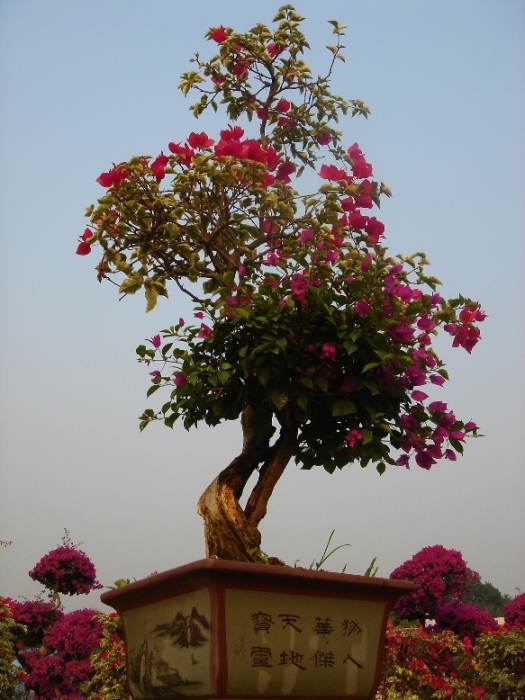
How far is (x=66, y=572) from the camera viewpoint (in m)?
10.3

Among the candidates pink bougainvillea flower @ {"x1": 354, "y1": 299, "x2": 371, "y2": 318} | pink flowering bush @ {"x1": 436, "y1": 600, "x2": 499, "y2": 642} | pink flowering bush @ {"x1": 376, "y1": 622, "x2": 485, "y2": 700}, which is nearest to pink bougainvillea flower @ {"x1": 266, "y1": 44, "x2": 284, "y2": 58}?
pink bougainvillea flower @ {"x1": 354, "y1": 299, "x2": 371, "y2": 318}

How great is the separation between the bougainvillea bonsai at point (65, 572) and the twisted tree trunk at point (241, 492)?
25.5 ft

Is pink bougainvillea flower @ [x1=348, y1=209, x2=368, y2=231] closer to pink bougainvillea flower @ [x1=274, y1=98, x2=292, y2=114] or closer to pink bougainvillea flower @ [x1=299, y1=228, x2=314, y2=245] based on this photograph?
pink bougainvillea flower @ [x1=299, y1=228, x2=314, y2=245]

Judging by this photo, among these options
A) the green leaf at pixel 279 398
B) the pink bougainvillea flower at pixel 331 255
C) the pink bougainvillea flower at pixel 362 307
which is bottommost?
the green leaf at pixel 279 398

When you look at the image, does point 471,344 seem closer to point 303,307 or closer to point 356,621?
point 303,307

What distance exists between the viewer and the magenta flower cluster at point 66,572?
10.3 m

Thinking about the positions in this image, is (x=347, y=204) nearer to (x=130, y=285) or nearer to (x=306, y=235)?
(x=306, y=235)

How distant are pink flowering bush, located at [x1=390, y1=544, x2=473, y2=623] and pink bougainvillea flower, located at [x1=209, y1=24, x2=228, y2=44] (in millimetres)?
7384

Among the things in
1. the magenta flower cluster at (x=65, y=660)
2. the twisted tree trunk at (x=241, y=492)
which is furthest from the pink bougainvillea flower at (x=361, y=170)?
the magenta flower cluster at (x=65, y=660)

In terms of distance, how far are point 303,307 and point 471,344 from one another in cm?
70

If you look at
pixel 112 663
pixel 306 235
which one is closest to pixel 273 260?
pixel 306 235

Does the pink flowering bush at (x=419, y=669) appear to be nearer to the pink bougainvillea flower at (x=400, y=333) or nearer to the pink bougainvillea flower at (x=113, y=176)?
the pink bougainvillea flower at (x=400, y=333)

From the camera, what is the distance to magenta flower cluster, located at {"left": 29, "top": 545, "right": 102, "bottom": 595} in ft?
33.7

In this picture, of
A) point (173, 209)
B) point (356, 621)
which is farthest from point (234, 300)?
point (356, 621)
